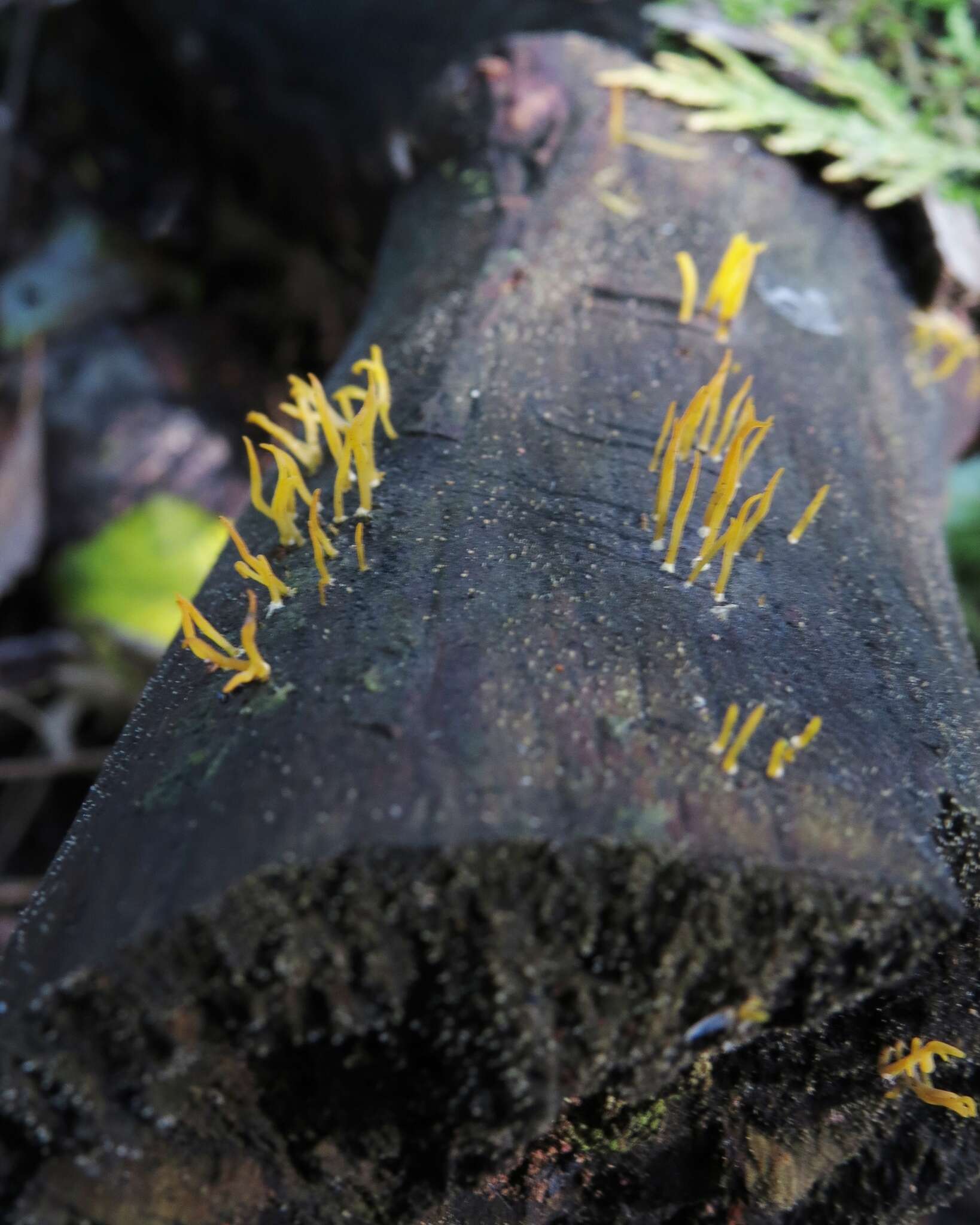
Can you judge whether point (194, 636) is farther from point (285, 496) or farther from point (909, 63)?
point (909, 63)

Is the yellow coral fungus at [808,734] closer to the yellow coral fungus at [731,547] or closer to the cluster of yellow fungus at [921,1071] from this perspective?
the yellow coral fungus at [731,547]

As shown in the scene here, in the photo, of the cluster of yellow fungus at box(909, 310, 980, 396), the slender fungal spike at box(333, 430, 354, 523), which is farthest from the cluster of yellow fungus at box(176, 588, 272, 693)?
the cluster of yellow fungus at box(909, 310, 980, 396)

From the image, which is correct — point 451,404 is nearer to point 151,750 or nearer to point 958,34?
point 151,750

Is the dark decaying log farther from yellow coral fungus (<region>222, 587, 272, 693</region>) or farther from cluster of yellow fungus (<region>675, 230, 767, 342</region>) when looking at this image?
cluster of yellow fungus (<region>675, 230, 767, 342</region>)

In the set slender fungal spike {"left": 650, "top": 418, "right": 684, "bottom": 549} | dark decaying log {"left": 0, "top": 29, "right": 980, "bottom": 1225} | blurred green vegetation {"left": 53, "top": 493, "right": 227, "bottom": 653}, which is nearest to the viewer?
dark decaying log {"left": 0, "top": 29, "right": 980, "bottom": 1225}

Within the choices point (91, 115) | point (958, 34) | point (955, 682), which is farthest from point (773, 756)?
point (91, 115)
